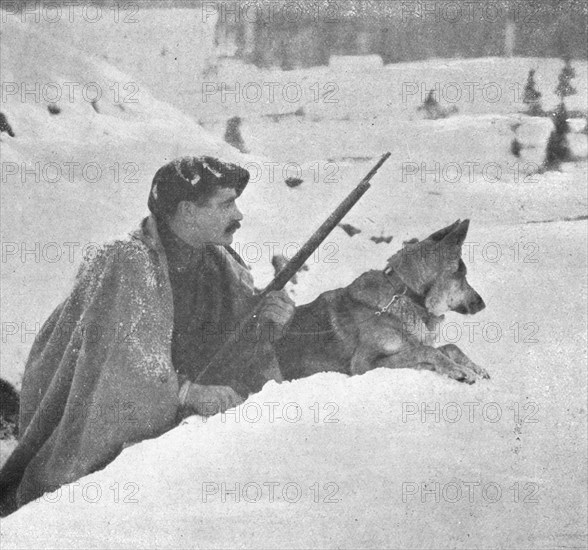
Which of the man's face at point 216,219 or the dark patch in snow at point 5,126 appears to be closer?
the man's face at point 216,219

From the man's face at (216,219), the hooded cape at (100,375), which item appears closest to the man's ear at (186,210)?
the man's face at (216,219)

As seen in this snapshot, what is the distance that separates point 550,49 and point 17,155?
2.67 metres

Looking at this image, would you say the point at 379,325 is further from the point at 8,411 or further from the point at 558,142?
the point at 8,411

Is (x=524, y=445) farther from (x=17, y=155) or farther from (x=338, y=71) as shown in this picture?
(x=17, y=155)

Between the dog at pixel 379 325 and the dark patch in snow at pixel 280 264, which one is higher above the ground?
the dark patch in snow at pixel 280 264

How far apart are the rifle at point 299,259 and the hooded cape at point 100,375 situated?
26cm

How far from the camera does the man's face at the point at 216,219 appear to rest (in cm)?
457

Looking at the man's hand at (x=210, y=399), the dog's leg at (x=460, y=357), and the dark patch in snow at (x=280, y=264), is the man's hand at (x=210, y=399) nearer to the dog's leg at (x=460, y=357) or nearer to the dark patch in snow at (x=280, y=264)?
the dark patch in snow at (x=280, y=264)

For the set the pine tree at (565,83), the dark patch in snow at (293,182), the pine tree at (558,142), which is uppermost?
the pine tree at (565,83)

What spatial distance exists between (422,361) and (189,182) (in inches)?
54.5

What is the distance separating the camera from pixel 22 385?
4578mm

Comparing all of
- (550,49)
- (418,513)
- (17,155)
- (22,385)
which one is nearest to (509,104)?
(550,49)

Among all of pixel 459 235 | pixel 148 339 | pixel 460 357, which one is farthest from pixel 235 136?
pixel 460 357

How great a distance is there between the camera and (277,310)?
4605mm
